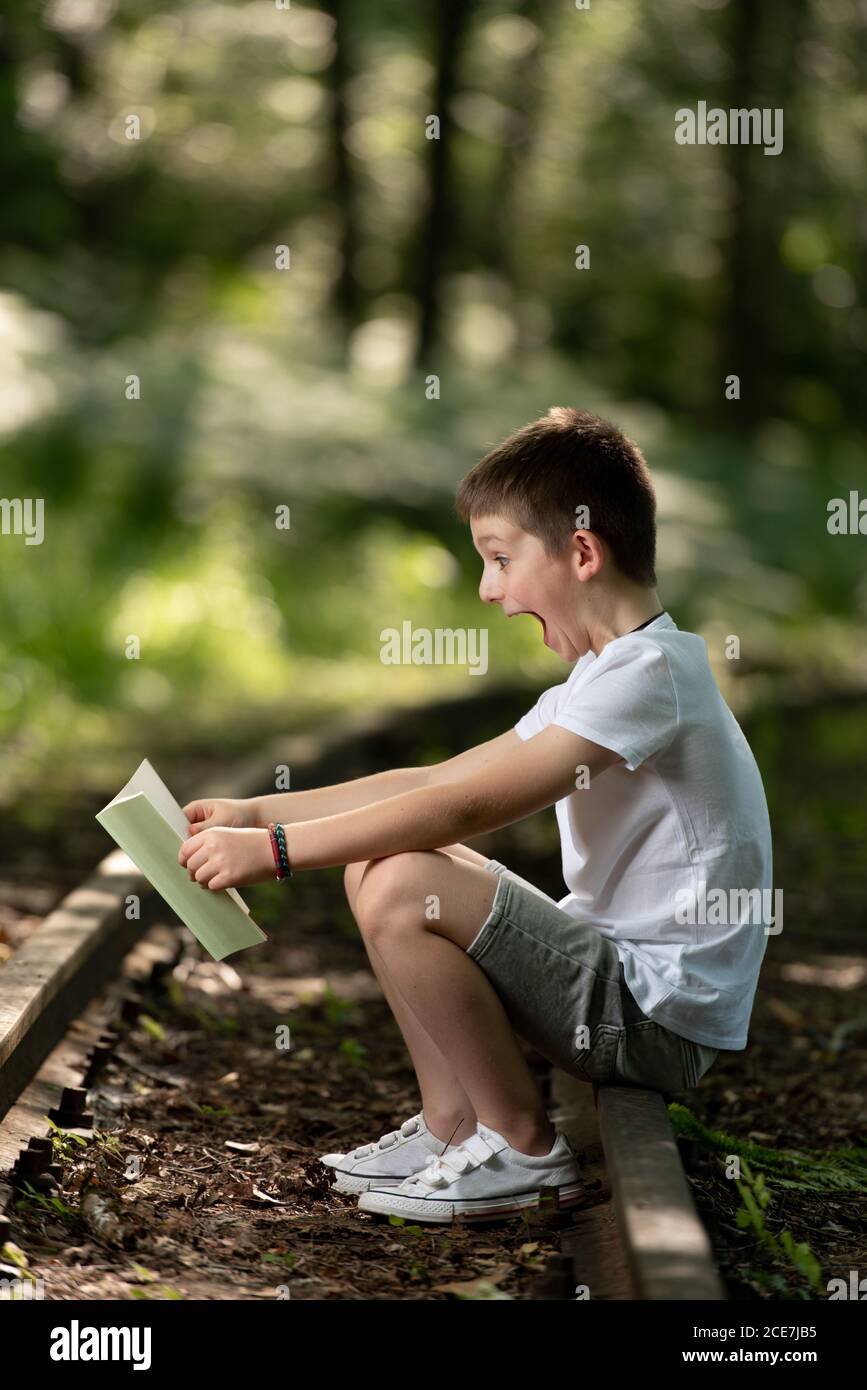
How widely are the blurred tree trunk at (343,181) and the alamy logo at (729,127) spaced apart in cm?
422

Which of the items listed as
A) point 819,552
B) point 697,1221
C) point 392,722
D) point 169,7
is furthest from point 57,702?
point 169,7

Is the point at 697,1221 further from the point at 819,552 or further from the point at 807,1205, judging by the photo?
the point at 819,552

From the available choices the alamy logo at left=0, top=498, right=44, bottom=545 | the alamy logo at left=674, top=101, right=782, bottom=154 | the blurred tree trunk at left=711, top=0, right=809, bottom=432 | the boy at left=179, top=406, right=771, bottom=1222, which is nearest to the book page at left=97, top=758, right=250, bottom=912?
the boy at left=179, top=406, right=771, bottom=1222

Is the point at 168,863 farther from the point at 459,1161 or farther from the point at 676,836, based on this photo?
the point at 676,836

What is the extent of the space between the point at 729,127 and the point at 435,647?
10921 mm

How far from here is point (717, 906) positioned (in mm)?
2951

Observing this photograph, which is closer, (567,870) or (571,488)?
(571,488)

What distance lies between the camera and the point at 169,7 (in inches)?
816

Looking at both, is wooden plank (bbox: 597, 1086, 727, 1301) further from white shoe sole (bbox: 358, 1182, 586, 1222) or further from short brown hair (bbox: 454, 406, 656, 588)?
short brown hair (bbox: 454, 406, 656, 588)

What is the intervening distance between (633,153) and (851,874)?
18.1m

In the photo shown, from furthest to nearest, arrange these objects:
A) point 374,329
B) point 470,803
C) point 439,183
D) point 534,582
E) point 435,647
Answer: point 374,329, point 439,183, point 435,647, point 534,582, point 470,803

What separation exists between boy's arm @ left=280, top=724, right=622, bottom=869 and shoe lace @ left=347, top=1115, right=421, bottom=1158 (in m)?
0.61

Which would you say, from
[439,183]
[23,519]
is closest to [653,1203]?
[23,519]

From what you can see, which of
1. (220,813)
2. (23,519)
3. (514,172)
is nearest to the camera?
(220,813)
